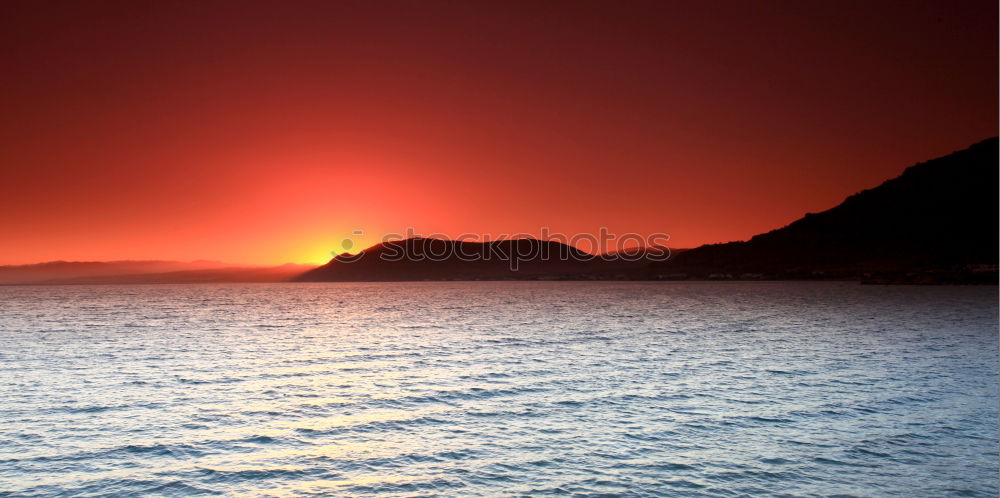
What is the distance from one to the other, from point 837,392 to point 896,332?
39456mm

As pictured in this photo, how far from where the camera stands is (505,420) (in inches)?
1025

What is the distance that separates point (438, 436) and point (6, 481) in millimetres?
12403

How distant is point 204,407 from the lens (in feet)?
95.7

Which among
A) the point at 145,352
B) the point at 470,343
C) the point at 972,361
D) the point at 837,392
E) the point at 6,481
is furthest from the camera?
the point at 470,343

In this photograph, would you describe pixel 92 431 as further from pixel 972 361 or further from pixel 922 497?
pixel 972 361

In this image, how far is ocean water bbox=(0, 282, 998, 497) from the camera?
61.1 feet

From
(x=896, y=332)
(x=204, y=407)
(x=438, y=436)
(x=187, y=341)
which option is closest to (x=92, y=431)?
(x=204, y=407)

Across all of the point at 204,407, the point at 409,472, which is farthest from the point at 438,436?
the point at 204,407

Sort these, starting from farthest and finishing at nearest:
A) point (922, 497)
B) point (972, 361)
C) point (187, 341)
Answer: point (187, 341) → point (972, 361) → point (922, 497)

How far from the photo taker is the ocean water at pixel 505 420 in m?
18.6

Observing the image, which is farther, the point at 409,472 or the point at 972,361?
the point at 972,361

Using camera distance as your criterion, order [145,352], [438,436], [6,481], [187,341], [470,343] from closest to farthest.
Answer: [6,481] → [438,436] → [145,352] → [470,343] → [187,341]

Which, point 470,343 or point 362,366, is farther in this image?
point 470,343

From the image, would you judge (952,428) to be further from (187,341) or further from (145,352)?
(187,341)
